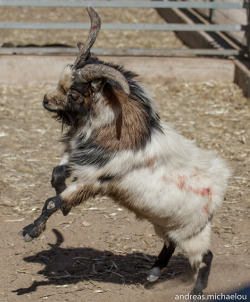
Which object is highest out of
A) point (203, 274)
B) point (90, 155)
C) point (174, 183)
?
point (90, 155)

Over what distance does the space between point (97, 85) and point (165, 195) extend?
2.88 feet

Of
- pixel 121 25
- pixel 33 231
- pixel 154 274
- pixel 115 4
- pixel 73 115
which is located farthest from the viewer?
pixel 121 25

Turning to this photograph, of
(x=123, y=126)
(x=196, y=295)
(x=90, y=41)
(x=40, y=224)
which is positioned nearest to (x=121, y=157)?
(x=123, y=126)

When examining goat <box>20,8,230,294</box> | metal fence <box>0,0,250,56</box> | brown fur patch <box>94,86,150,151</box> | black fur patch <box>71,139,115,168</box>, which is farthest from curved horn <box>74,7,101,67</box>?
metal fence <box>0,0,250,56</box>

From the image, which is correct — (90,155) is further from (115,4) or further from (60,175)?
(115,4)

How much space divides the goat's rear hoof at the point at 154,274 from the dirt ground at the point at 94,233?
73 mm

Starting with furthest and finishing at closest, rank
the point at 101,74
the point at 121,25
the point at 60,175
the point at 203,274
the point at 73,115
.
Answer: the point at 121,25 < the point at 203,274 < the point at 60,175 < the point at 73,115 < the point at 101,74

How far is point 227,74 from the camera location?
937 centimetres

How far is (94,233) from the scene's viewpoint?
5453 mm

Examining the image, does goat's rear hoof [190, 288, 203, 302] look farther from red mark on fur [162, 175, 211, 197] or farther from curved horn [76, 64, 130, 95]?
curved horn [76, 64, 130, 95]

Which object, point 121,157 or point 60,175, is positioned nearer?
point 121,157

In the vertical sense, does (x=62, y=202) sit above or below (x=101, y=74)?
below

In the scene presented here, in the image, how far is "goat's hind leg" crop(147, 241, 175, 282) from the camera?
15.6 ft

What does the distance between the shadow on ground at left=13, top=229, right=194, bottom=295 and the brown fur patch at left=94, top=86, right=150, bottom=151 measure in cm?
125
